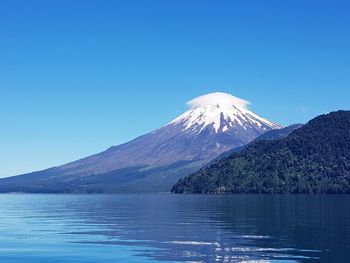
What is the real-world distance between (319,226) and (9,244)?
41683 millimetres

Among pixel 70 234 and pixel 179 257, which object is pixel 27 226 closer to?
pixel 70 234

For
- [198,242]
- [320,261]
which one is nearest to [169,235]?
[198,242]

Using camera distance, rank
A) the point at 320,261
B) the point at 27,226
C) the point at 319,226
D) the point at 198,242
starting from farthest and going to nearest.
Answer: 1. the point at 27,226
2. the point at 319,226
3. the point at 198,242
4. the point at 320,261

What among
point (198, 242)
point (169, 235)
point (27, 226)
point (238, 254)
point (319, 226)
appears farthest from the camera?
point (27, 226)

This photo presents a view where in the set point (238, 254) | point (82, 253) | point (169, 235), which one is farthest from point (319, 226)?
point (82, 253)

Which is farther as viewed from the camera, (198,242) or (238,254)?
(198,242)

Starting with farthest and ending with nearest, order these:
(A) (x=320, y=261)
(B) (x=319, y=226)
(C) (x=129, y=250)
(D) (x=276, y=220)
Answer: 1. (D) (x=276, y=220)
2. (B) (x=319, y=226)
3. (C) (x=129, y=250)
4. (A) (x=320, y=261)

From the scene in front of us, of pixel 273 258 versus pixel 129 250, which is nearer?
pixel 273 258

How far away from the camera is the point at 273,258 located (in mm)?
55156

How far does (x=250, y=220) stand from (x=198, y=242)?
33.9 m

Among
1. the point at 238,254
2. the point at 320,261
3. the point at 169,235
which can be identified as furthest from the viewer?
the point at 169,235

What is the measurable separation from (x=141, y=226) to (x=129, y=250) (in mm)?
28227

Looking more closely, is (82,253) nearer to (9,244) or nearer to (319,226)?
(9,244)

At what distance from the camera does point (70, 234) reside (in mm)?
78062
